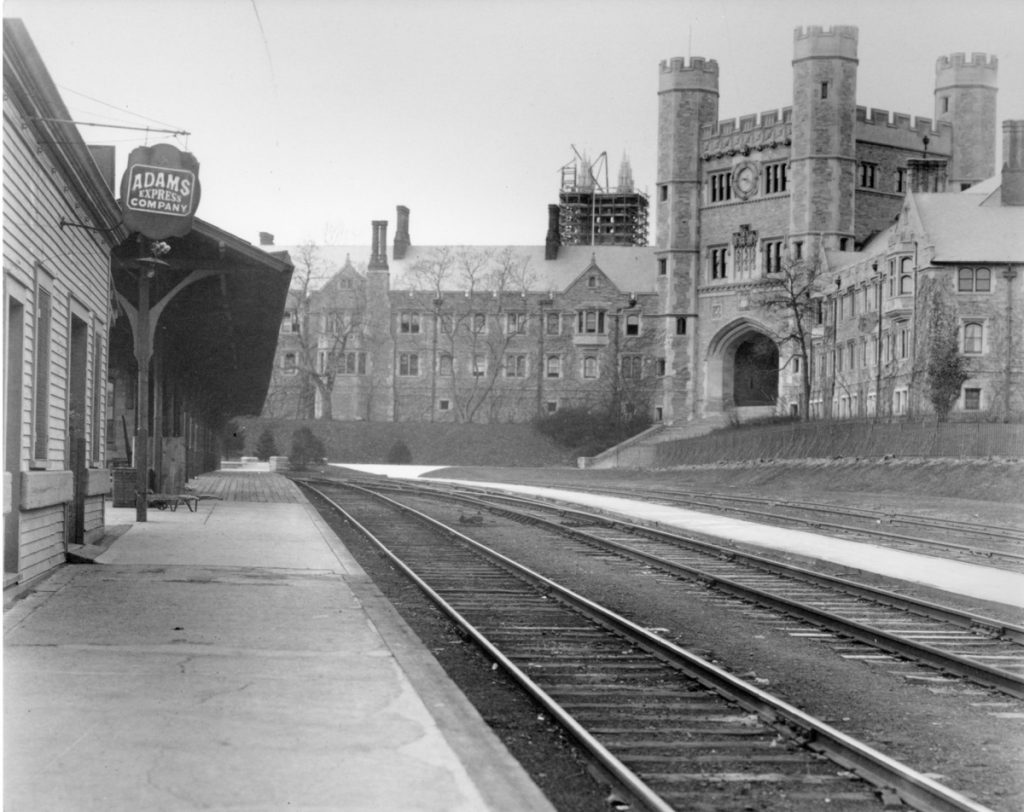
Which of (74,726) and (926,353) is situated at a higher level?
(926,353)

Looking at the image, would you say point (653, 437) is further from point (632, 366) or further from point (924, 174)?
point (924, 174)

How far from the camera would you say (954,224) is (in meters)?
56.9

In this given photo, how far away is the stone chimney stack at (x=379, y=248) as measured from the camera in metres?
99.2

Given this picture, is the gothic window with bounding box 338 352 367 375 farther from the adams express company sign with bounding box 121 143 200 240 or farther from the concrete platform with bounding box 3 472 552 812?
the concrete platform with bounding box 3 472 552 812

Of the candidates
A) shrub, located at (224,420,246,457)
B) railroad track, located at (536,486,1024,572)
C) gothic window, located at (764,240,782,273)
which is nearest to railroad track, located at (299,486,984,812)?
railroad track, located at (536,486,1024,572)

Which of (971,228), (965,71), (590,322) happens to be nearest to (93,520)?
(971,228)

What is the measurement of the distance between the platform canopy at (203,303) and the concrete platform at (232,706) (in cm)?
818

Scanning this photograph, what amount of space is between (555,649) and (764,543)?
10269 millimetres

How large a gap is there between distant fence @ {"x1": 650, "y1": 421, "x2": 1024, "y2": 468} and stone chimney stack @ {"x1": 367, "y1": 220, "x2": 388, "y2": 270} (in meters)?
→ 41.3

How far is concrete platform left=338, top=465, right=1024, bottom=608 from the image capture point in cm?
1501


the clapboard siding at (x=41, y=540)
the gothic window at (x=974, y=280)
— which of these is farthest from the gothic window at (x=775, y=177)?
the clapboard siding at (x=41, y=540)

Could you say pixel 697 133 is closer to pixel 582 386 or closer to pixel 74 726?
pixel 582 386

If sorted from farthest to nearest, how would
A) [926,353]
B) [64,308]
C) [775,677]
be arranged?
[926,353]
[64,308]
[775,677]

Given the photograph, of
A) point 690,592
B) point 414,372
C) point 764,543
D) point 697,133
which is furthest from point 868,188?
point 690,592
